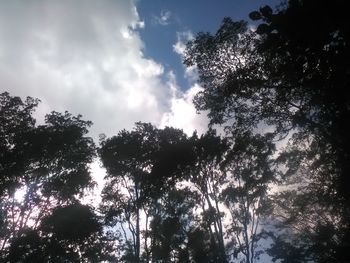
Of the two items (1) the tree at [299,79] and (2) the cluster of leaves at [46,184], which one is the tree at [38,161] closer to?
(2) the cluster of leaves at [46,184]

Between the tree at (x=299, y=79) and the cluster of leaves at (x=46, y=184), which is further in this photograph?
the cluster of leaves at (x=46, y=184)

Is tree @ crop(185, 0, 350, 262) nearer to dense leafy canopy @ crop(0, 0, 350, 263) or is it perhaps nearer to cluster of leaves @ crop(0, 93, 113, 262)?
dense leafy canopy @ crop(0, 0, 350, 263)

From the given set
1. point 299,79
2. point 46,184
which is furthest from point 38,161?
point 299,79

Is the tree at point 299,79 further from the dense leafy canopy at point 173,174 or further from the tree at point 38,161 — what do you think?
the tree at point 38,161

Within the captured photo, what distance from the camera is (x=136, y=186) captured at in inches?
1043

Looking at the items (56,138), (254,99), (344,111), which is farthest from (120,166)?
(344,111)

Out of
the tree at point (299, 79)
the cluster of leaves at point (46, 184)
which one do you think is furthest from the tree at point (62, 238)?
the tree at point (299, 79)

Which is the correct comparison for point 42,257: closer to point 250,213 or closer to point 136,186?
point 136,186

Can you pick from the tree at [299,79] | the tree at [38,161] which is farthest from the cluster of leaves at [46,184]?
the tree at [299,79]

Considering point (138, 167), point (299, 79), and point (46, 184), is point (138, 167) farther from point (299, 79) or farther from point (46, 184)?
point (299, 79)

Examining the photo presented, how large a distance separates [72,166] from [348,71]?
77.3 ft

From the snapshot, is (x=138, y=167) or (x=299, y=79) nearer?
(x=299, y=79)

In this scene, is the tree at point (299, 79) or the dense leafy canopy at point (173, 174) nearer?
the tree at point (299, 79)

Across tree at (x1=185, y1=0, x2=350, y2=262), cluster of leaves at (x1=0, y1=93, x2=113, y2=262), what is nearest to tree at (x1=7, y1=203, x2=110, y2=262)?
cluster of leaves at (x1=0, y1=93, x2=113, y2=262)
